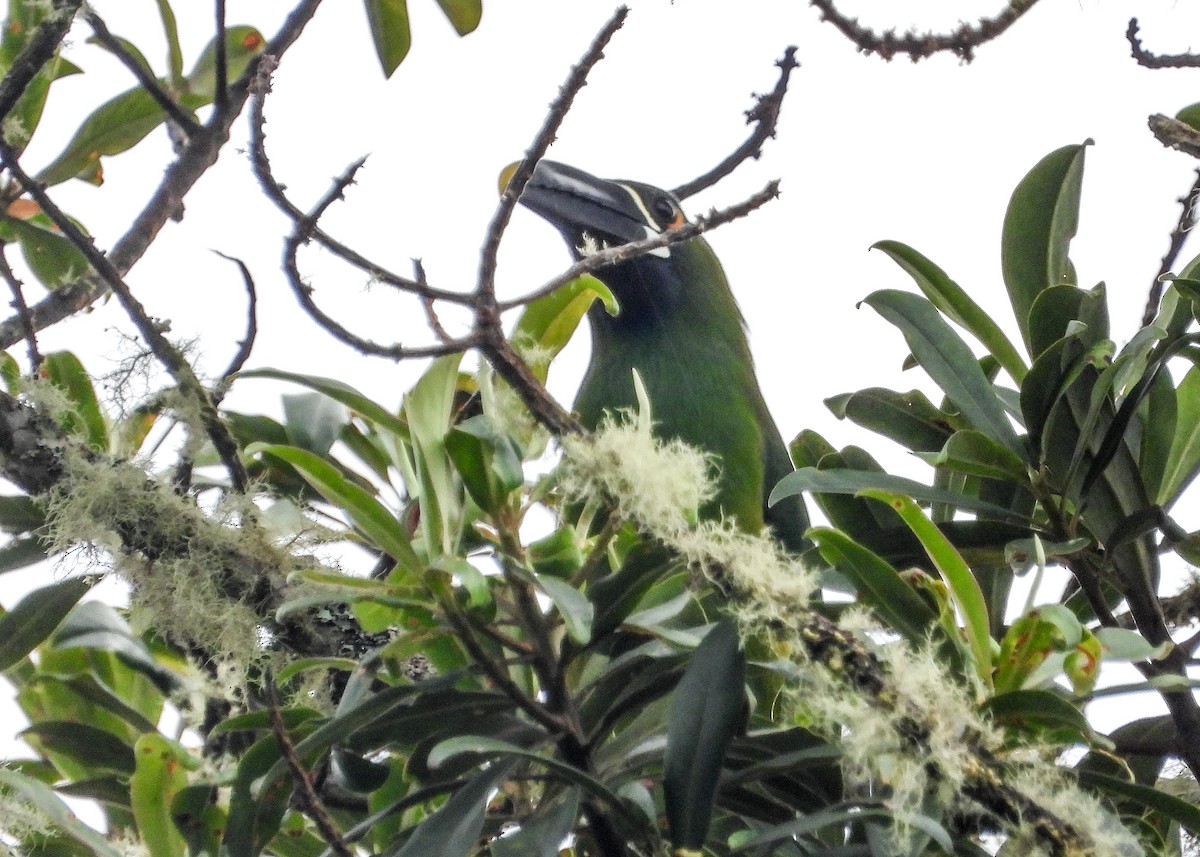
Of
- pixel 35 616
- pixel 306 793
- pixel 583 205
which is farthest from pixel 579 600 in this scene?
pixel 583 205

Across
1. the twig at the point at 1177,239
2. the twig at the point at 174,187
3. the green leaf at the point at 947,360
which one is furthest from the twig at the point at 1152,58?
the twig at the point at 174,187

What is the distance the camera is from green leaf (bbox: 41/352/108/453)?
4.49 feet

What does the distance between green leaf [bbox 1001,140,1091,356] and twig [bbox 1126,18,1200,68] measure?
183 mm

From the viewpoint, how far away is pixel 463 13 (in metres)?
1.73

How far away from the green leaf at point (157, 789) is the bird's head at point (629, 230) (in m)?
1.10

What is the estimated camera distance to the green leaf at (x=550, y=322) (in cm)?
123

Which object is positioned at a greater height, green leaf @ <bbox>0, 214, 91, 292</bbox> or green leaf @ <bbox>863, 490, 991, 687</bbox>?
green leaf @ <bbox>0, 214, 91, 292</bbox>

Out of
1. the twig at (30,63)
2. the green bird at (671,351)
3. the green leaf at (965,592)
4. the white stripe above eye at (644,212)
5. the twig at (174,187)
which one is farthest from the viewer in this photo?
the white stripe above eye at (644,212)

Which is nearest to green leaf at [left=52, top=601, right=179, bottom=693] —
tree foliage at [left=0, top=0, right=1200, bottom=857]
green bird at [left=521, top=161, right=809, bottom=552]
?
tree foliage at [left=0, top=0, right=1200, bottom=857]

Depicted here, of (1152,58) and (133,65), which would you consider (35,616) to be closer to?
(133,65)

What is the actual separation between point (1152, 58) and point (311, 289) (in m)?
1.03

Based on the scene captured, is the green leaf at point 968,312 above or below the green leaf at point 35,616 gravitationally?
above

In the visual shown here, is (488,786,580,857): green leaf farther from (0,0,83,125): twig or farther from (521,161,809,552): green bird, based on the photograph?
(521,161,809,552): green bird

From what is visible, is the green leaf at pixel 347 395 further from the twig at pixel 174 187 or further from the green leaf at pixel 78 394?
the twig at pixel 174 187
